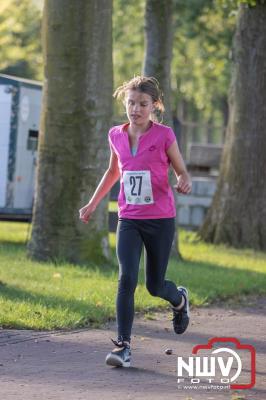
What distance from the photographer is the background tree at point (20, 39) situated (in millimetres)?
35719

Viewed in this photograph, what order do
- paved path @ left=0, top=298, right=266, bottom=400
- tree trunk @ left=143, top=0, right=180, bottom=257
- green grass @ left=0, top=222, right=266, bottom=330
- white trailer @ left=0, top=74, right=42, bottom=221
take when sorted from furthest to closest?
white trailer @ left=0, top=74, right=42, bottom=221
tree trunk @ left=143, top=0, right=180, bottom=257
green grass @ left=0, top=222, right=266, bottom=330
paved path @ left=0, top=298, right=266, bottom=400

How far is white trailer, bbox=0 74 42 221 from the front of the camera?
17891 millimetres

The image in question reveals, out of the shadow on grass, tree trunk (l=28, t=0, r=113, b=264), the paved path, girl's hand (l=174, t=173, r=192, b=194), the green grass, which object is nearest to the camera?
the paved path

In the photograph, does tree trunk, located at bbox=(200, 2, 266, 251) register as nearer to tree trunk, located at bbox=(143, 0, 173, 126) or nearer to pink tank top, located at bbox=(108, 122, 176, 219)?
tree trunk, located at bbox=(143, 0, 173, 126)

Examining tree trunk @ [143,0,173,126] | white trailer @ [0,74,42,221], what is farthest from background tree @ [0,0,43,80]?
tree trunk @ [143,0,173,126]

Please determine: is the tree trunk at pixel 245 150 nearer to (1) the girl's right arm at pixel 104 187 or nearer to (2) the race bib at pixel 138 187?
(1) the girl's right arm at pixel 104 187

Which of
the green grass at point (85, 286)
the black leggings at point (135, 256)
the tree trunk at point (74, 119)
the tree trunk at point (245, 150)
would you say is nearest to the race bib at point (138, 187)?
the black leggings at point (135, 256)

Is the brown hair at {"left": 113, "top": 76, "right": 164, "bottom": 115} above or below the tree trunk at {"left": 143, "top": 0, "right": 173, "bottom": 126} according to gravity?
below

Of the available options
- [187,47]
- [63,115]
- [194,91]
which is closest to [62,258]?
[63,115]

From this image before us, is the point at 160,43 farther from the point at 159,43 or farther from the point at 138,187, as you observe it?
the point at 138,187

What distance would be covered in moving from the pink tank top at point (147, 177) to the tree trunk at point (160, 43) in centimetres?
796

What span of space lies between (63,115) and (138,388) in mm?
7260

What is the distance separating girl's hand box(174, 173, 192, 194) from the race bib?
0.19 meters

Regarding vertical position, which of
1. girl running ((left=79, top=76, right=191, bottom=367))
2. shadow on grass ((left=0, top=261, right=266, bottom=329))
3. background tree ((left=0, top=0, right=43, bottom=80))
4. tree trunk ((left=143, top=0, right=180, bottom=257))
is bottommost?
shadow on grass ((left=0, top=261, right=266, bottom=329))
